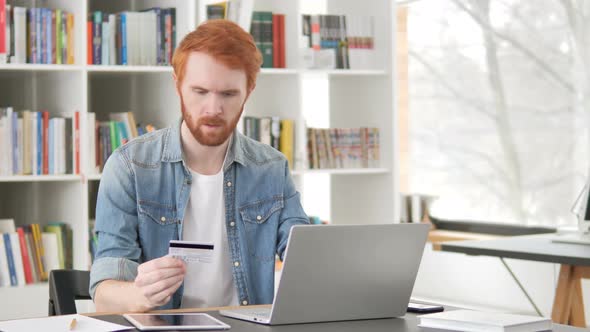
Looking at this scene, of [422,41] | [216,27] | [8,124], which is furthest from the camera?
[422,41]

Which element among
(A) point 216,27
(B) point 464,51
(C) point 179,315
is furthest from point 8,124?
(B) point 464,51

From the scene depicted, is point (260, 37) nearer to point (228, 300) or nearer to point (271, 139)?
point (271, 139)

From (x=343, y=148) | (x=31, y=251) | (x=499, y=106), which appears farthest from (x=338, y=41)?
(x=31, y=251)

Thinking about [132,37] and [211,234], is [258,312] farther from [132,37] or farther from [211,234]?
[132,37]

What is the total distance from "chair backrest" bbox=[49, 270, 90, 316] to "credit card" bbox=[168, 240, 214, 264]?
0.65 metres

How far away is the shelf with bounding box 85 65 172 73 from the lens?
4.01m

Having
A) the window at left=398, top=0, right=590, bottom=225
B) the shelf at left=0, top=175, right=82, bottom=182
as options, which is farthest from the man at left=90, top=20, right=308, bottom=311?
the window at left=398, top=0, right=590, bottom=225

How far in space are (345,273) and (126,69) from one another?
2434mm

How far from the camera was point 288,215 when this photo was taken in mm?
2512

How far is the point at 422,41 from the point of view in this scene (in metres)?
5.82

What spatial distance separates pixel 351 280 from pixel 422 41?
4120 millimetres

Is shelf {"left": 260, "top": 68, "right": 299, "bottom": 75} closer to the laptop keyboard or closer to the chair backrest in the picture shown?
the chair backrest

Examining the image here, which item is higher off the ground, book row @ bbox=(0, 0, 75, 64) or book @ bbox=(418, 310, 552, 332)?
book row @ bbox=(0, 0, 75, 64)

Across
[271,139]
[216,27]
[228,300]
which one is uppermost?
[216,27]
